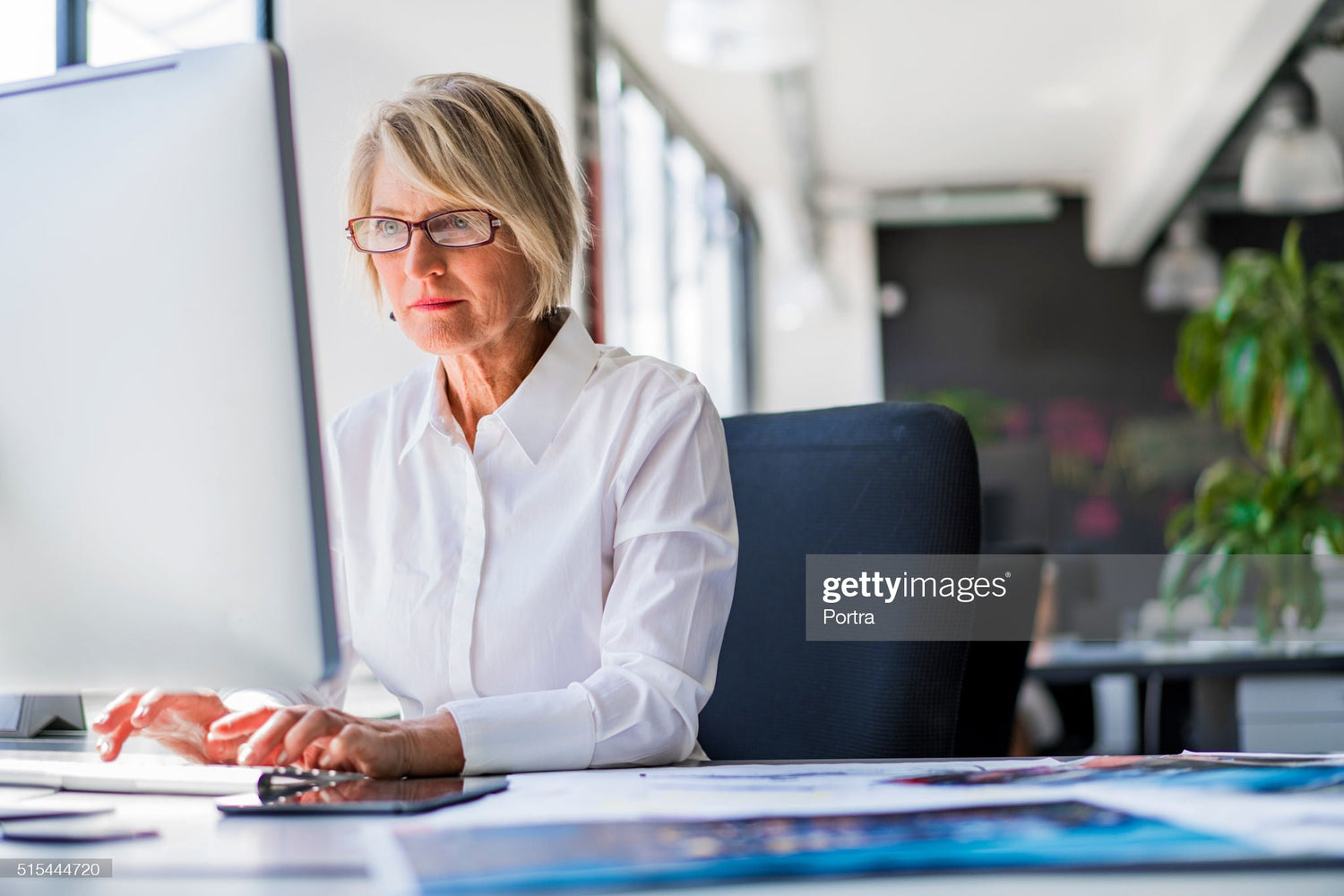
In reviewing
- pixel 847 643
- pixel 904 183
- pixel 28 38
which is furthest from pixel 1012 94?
pixel 847 643

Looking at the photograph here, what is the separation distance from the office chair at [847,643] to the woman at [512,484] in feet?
0.63

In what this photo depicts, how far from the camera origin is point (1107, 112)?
7.27 m

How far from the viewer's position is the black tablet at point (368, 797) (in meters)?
0.73

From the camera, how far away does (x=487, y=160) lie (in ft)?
3.84

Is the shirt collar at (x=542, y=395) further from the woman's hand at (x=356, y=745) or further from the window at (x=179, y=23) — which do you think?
the window at (x=179, y=23)

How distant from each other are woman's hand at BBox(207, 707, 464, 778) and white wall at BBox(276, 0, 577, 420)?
1492mm

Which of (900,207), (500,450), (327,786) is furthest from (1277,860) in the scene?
(900,207)

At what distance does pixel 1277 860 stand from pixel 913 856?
156mm

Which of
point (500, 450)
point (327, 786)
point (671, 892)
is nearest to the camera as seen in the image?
point (671, 892)

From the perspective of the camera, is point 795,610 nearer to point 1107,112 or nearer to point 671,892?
point 671,892

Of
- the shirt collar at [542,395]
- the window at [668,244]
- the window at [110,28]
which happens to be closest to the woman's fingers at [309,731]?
the shirt collar at [542,395]

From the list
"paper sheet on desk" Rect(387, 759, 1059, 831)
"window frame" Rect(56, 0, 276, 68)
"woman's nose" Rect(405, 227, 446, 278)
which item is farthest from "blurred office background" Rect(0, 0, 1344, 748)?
"paper sheet on desk" Rect(387, 759, 1059, 831)

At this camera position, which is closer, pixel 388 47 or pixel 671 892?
pixel 671 892

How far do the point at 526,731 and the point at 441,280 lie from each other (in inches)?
17.8
